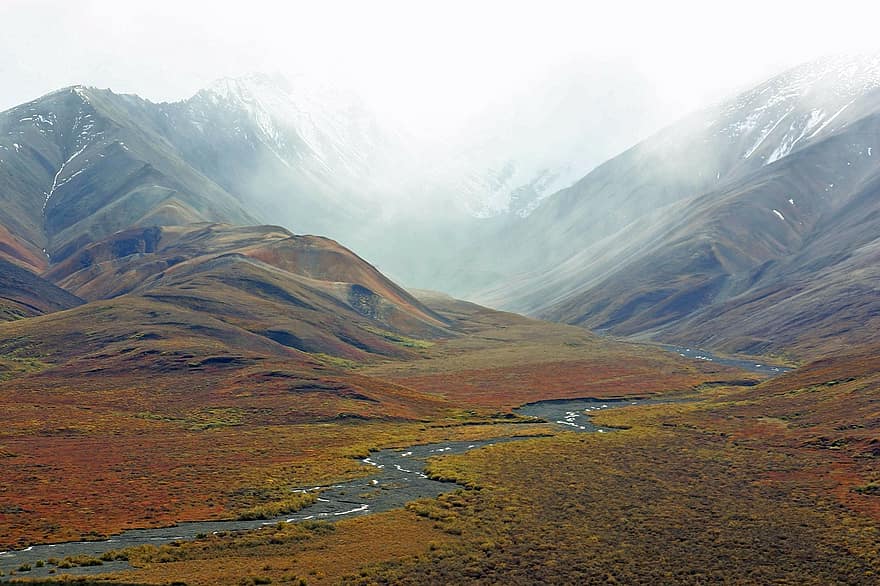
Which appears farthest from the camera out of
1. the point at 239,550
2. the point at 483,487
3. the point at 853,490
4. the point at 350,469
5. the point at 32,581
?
the point at 350,469

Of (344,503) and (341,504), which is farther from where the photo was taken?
(344,503)

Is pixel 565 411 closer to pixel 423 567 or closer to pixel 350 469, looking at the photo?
pixel 350 469

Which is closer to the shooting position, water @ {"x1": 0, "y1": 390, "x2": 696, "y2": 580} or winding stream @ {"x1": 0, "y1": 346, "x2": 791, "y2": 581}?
winding stream @ {"x1": 0, "y1": 346, "x2": 791, "y2": 581}

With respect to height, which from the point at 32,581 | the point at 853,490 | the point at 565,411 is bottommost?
the point at 32,581

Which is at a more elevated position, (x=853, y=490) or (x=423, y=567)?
(x=853, y=490)

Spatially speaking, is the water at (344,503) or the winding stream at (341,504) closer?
the winding stream at (341,504)

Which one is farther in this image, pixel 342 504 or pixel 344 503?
pixel 344 503

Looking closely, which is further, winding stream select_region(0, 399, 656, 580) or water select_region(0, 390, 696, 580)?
water select_region(0, 390, 696, 580)

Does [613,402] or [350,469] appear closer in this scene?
[350,469]

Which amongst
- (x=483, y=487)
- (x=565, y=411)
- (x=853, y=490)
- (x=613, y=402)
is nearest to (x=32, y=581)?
(x=483, y=487)

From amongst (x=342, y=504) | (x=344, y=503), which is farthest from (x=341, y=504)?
(x=344, y=503)

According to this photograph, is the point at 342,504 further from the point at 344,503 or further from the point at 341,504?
the point at 344,503
